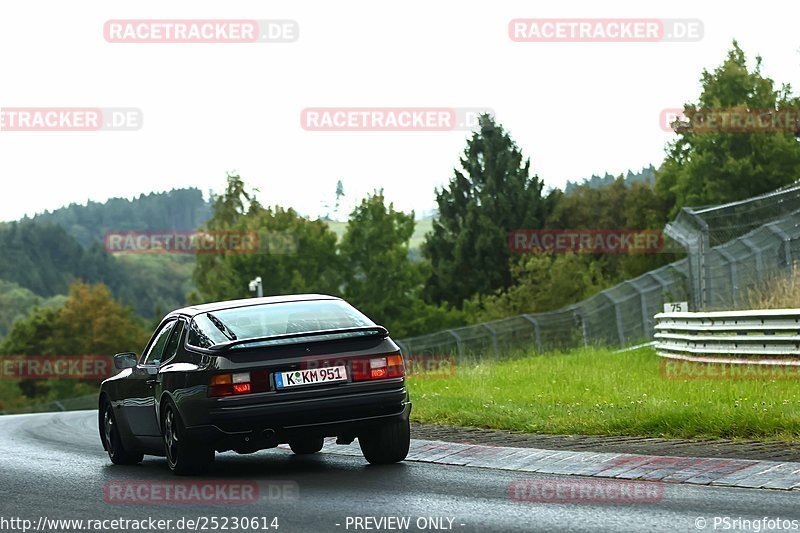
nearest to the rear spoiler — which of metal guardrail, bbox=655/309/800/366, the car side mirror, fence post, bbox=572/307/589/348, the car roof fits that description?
the car roof

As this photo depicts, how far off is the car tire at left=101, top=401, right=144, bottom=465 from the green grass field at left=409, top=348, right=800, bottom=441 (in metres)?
3.42

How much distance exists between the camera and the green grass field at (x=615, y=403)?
1135 centimetres

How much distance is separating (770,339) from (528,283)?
50.6 meters

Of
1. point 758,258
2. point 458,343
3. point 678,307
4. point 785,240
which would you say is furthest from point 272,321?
point 458,343

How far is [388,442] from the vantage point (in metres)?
10.8

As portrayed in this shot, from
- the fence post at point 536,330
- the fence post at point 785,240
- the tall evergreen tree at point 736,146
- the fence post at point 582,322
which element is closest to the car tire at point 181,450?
the fence post at point 785,240

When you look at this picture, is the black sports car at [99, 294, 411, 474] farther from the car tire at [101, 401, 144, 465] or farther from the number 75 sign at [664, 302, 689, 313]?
the number 75 sign at [664, 302, 689, 313]

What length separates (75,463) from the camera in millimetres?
13078

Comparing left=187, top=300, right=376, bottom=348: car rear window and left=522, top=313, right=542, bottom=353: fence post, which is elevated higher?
left=187, top=300, right=376, bottom=348: car rear window

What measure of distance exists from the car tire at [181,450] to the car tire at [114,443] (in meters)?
1.70

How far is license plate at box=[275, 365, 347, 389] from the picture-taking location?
32.8 feet

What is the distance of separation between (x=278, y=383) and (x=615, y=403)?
516cm

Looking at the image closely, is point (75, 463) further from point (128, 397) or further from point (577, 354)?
point (577, 354)

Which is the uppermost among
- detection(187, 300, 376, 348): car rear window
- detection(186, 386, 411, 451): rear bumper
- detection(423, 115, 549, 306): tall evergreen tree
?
detection(423, 115, 549, 306): tall evergreen tree
